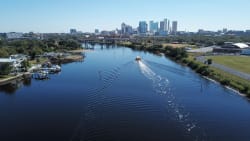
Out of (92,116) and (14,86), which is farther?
(14,86)

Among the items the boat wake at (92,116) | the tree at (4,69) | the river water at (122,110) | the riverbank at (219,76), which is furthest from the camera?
the tree at (4,69)

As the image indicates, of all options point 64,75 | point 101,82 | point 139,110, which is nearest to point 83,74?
point 64,75

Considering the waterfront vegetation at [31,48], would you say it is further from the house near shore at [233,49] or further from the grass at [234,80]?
the house near shore at [233,49]

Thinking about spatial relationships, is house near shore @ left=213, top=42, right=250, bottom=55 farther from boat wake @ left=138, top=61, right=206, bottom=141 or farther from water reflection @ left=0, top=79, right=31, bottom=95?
water reflection @ left=0, top=79, right=31, bottom=95

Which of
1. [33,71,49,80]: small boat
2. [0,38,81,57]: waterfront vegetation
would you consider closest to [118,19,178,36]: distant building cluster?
[0,38,81,57]: waterfront vegetation

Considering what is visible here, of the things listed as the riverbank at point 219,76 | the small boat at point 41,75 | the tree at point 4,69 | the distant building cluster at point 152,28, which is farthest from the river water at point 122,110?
the distant building cluster at point 152,28

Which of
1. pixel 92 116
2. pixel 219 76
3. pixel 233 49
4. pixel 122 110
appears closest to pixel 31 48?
pixel 219 76

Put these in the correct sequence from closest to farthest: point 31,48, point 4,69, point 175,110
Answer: point 175,110, point 4,69, point 31,48

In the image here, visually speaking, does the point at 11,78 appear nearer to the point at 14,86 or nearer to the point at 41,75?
the point at 14,86
